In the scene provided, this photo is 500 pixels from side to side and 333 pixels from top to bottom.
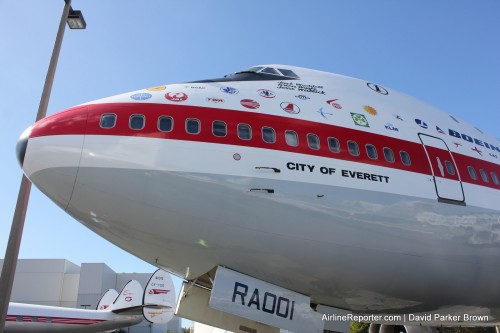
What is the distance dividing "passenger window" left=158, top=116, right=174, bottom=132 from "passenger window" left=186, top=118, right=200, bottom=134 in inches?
9.1

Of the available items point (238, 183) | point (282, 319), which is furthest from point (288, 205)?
point (282, 319)

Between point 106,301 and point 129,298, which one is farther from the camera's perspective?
point 106,301

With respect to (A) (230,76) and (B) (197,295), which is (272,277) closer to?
(B) (197,295)

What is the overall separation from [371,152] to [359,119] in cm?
77

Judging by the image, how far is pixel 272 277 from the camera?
21.2ft

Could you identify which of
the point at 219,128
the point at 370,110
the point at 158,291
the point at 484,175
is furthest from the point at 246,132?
the point at 158,291

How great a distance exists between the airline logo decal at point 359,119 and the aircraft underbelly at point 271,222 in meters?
1.12

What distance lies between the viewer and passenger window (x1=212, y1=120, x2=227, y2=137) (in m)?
6.36

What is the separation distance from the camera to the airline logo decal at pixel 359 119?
7.56 metres

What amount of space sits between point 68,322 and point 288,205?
2713cm

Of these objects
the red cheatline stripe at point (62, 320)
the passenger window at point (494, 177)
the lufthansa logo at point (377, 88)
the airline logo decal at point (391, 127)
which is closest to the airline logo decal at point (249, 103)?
the airline logo decal at point (391, 127)

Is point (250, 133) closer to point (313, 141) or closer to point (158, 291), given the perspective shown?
point (313, 141)

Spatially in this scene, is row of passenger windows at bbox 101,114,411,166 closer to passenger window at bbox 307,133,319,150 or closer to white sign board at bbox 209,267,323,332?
passenger window at bbox 307,133,319,150

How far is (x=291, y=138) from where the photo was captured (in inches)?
263
